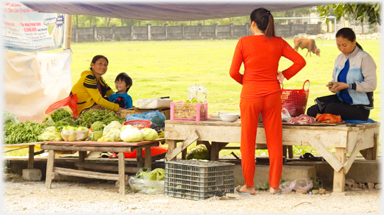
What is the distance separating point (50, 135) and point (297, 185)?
2817mm

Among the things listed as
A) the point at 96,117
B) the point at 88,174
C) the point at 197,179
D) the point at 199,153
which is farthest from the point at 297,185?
the point at 96,117

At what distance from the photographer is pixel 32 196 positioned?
5.36 meters

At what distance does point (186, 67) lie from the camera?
67.3ft

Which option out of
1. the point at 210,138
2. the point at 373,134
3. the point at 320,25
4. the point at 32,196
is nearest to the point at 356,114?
the point at 373,134

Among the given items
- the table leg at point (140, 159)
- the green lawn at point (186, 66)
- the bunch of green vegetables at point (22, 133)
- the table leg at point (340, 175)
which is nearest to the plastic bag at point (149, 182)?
the table leg at point (140, 159)

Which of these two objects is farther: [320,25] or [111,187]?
[320,25]

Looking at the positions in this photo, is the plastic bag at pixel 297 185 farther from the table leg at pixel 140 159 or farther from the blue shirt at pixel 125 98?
the blue shirt at pixel 125 98

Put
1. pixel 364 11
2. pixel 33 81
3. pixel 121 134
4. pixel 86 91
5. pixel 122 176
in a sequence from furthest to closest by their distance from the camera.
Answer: pixel 33 81 → pixel 86 91 → pixel 364 11 → pixel 121 134 → pixel 122 176

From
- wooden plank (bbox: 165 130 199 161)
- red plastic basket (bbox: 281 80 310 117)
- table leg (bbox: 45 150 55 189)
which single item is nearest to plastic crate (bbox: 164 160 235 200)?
wooden plank (bbox: 165 130 199 161)

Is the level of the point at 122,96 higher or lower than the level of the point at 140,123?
higher

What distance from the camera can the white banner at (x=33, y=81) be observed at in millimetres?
8797

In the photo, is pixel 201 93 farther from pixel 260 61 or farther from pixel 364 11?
pixel 364 11

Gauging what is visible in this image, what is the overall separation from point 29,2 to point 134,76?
40.8 ft

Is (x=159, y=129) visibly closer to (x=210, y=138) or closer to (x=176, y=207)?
(x=210, y=138)
